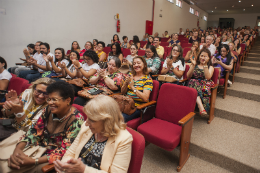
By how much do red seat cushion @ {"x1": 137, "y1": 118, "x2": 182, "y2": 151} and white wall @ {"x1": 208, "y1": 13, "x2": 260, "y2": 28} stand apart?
1921 cm

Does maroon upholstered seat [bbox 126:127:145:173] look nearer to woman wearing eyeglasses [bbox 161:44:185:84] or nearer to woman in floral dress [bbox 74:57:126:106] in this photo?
woman in floral dress [bbox 74:57:126:106]

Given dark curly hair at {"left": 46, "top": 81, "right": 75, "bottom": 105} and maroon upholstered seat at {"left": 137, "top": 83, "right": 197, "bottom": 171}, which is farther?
maroon upholstered seat at {"left": 137, "top": 83, "right": 197, "bottom": 171}

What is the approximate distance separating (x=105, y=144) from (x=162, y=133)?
81 cm

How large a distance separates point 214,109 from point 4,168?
260 centimetres

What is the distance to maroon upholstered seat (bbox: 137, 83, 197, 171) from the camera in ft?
5.26

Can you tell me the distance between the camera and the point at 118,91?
95.7 inches

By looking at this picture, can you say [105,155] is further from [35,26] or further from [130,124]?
[35,26]

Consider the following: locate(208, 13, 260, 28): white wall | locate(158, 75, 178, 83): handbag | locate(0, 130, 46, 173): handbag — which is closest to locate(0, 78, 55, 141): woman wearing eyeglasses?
locate(0, 130, 46, 173): handbag

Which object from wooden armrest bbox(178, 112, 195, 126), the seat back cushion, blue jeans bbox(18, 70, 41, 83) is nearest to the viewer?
wooden armrest bbox(178, 112, 195, 126)

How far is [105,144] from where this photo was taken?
1.03 meters

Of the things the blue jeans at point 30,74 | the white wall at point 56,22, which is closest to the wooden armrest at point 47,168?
the blue jeans at point 30,74

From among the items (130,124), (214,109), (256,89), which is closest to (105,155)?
(130,124)

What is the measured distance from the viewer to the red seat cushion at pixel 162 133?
1.57m

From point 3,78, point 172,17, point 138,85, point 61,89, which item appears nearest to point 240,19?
point 172,17
